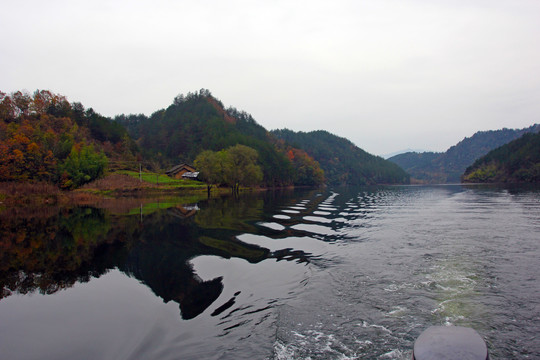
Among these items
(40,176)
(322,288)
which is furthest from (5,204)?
(322,288)

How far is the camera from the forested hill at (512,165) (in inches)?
5108

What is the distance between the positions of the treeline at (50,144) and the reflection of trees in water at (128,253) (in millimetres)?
34966

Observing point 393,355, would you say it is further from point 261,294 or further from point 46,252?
point 46,252

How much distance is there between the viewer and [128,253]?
1655 cm

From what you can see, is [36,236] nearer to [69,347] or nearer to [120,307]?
Result: [120,307]

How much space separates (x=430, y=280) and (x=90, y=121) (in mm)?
120570

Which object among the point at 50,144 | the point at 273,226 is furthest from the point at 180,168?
the point at 273,226

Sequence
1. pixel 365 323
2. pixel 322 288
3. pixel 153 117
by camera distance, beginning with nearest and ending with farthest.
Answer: pixel 365 323, pixel 322 288, pixel 153 117

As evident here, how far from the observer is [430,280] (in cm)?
1189

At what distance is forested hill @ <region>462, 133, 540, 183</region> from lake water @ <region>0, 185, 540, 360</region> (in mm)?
140083

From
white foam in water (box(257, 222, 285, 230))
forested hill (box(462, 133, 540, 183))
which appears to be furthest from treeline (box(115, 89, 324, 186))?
white foam in water (box(257, 222, 285, 230))

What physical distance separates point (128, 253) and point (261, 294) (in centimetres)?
912

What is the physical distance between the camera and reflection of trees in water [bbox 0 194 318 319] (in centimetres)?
1157

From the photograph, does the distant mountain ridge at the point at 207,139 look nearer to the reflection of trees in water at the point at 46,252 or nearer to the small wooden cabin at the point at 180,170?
the small wooden cabin at the point at 180,170
